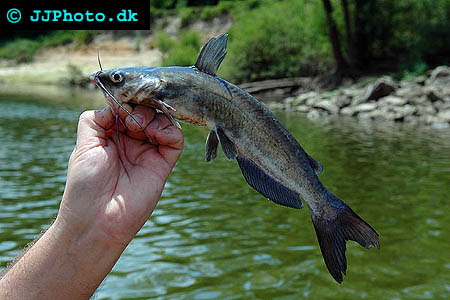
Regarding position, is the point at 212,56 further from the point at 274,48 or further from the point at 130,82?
the point at 274,48

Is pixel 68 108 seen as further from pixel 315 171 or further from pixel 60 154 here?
pixel 315 171

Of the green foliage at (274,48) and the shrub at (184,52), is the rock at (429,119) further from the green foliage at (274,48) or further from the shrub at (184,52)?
the shrub at (184,52)

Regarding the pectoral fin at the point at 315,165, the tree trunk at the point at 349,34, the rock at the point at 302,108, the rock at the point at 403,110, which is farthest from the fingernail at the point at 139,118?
the tree trunk at the point at 349,34

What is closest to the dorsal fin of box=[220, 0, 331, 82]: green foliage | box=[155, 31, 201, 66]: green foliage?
box=[220, 0, 331, 82]: green foliage

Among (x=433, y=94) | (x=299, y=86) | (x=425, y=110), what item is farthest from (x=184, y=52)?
(x=425, y=110)

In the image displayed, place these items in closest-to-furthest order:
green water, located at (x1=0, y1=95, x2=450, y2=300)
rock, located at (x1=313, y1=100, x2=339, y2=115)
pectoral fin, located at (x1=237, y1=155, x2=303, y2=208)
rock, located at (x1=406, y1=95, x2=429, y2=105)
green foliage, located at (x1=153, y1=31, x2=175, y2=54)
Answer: pectoral fin, located at (x1=237, y1=155, x2=303, y2=208), green water, located at (x1=0, y1=95, x2=450, y2=300), rock, located at (x1=406, y1=95, x2=429, y2=105), rock, located at (x1=313, y1=100, x2=339, y2=115), green foliage, located at (x1=153, y1=31, x2=175, y2=54)

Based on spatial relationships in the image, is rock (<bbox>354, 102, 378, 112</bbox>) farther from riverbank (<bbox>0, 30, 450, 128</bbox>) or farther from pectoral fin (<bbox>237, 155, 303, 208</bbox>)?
pectoral fin (<bbox>237, 155, 303, 208</bbox>)

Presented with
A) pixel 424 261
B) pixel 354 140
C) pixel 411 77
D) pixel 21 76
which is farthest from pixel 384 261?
pixel 21 76
